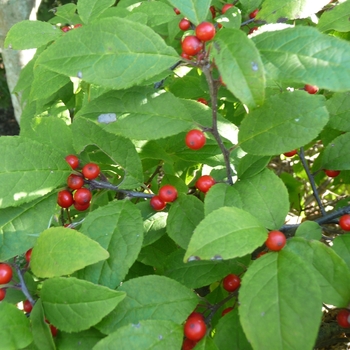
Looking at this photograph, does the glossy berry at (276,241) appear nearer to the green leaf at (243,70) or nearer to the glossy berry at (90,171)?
the green leaf at (243,70)

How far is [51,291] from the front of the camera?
1044 millimetres

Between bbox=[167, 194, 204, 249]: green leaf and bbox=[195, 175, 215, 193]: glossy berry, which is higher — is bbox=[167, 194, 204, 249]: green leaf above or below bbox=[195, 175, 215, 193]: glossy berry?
below

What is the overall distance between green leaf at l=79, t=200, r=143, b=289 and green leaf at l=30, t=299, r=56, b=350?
0.14 meters

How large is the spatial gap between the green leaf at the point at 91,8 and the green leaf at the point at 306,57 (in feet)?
2.80

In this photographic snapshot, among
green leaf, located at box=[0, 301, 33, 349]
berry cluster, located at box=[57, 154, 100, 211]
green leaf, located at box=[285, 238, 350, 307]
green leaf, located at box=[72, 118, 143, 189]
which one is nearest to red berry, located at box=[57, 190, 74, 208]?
berry cluster, located at box=[57, 154, 100, 211]

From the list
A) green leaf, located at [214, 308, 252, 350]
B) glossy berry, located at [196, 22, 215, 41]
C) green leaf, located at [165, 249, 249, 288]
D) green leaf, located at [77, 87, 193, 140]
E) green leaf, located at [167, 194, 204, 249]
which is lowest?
green leaf, located at [214, 308, 252, 350]

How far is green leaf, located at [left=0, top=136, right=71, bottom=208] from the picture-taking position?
1.15m

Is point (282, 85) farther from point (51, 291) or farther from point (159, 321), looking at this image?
point (51, 291)

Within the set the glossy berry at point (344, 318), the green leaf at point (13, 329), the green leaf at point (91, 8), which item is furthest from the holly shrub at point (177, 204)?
the green leaf at point (91, 8)

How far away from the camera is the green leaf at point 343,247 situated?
1123 millimetres

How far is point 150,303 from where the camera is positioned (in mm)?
1074

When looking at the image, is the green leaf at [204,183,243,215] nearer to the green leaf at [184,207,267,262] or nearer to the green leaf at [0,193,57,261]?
the green leaf at [184,207,267,262]

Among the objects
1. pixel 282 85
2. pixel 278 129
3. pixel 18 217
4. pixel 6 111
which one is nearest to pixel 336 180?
pixel 282 85

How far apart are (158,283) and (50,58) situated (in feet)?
2.15
